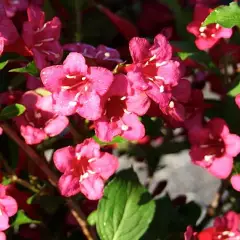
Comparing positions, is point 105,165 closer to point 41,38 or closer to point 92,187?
point 92,187

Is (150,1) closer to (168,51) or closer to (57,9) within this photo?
(57,9)

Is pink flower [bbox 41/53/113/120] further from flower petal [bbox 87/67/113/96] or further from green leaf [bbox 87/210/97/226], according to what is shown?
green leaf [bbox 87/210/97/226]

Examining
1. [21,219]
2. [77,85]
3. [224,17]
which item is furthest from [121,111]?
[21,219]

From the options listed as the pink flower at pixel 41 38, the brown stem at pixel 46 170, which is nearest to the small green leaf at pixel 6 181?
the brown stem at pixel 46 170

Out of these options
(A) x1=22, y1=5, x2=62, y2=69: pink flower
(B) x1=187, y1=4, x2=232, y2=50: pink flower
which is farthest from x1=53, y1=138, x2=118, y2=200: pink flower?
(B) x1=187, y1=4, x2=232, y2=50: pink flower

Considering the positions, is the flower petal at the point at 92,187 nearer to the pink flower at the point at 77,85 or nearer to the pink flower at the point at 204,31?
the pink flower at the point at 77,85

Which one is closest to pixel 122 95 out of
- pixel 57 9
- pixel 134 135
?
pixel 134 135
